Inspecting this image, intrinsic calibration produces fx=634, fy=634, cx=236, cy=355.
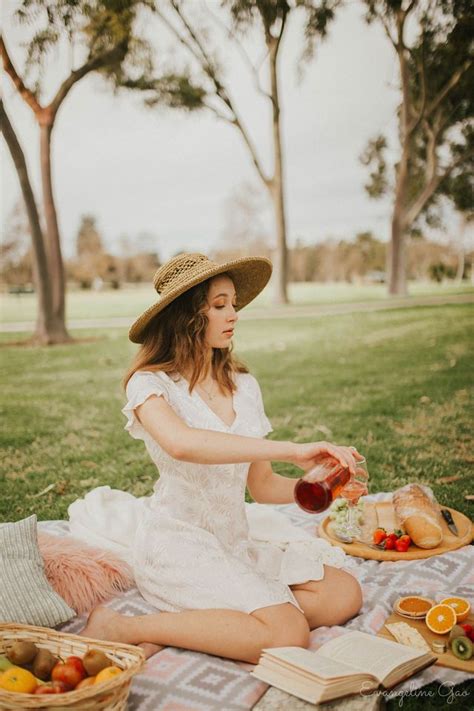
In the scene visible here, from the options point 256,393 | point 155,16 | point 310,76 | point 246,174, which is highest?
point 155,16

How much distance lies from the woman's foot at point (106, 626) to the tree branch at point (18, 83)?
6.26 metres

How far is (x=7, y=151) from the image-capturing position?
721cm

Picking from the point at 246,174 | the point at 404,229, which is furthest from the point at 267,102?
the point at 404,229

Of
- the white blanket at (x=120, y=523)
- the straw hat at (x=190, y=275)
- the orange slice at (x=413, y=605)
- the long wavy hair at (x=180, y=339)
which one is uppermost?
the straw hat at (x=190, y=275)

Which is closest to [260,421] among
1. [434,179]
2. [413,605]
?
[413,605]

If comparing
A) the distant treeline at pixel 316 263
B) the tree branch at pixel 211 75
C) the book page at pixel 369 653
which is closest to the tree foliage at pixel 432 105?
the distant treeline at pixel 316 263

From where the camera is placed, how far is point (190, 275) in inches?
86.8

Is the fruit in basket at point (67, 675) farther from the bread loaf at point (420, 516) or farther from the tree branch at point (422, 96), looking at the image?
Answer: the tree branch at point (422, 96)

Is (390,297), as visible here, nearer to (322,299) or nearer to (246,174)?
(322,299)

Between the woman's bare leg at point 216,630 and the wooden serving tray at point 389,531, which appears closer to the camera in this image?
the woman's bare leg at point 216,630

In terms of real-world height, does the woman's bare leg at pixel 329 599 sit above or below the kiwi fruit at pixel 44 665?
below

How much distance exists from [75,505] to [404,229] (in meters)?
9.96

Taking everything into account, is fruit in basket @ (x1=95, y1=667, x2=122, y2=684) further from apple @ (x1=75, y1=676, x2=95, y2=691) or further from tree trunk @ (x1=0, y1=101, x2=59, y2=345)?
tree trunk @ (x1=0, y1=101, x2=59, y2=345)

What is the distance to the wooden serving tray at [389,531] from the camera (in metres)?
2.70
